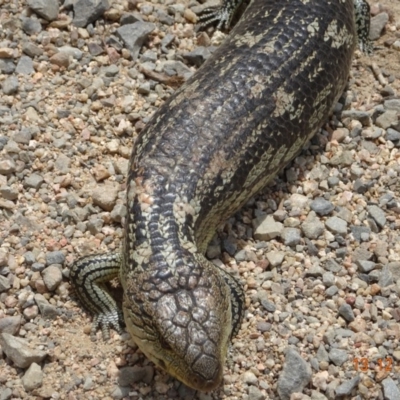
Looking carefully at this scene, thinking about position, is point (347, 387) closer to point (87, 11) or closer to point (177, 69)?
point (177, 69)

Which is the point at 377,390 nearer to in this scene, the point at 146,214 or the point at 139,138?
the point at 146,214

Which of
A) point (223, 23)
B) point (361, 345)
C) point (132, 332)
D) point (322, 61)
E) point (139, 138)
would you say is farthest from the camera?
point (223, 23)

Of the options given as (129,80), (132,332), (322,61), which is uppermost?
(322,61)

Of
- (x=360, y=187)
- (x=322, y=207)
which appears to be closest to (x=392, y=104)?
(x=360, y=187)

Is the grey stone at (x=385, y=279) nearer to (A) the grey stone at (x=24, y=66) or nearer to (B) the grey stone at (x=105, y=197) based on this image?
(B) the grey stone at (x=105, y=197)

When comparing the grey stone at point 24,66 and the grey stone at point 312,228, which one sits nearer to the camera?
the grey stone at point 312,228

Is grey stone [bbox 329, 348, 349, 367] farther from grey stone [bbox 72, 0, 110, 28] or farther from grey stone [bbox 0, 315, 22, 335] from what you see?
grey stone [bbox 72, 0, 110, 28]

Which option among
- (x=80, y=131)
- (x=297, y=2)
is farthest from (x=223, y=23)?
(x=80, y=131)

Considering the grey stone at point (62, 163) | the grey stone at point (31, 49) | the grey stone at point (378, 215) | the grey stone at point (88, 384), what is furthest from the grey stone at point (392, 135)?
the grey stone at point (88, 384)
